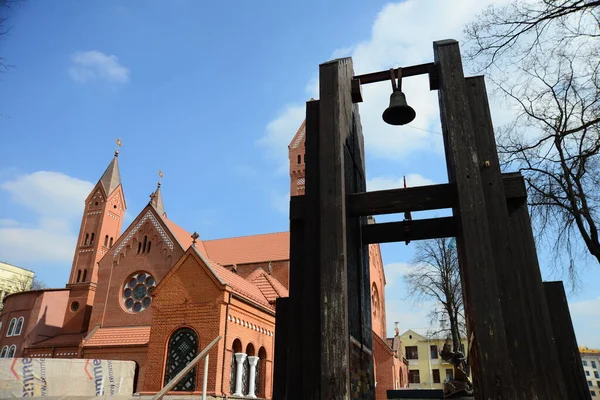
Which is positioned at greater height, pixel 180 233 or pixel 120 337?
pixel 180 233

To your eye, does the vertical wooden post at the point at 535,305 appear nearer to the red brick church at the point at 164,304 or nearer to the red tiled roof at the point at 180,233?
the red brick church at the point at 164,304

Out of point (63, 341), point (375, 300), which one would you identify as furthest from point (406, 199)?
point (375, 300)

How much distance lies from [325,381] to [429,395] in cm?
447

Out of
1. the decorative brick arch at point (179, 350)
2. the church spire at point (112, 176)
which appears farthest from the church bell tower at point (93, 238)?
the decorative brick arch at point (179, 350)

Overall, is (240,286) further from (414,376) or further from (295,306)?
(414,376)

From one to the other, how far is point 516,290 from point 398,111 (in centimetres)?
242

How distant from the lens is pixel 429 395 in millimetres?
7039

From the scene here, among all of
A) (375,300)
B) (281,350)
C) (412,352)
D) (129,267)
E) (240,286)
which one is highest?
(129,267)

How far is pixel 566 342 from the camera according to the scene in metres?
3.44

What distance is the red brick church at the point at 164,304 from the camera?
1587 centimetres

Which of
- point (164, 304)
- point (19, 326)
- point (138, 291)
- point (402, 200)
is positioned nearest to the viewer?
point (402, 200)

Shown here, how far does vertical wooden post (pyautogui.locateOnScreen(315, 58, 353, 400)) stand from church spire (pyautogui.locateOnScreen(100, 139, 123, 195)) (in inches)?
1502

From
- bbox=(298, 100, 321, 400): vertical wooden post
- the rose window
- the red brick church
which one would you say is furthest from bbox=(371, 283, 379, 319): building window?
bbox=(298, 100, 321, 400): vertical wooden post

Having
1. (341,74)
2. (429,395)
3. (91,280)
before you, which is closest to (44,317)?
(91,280)
